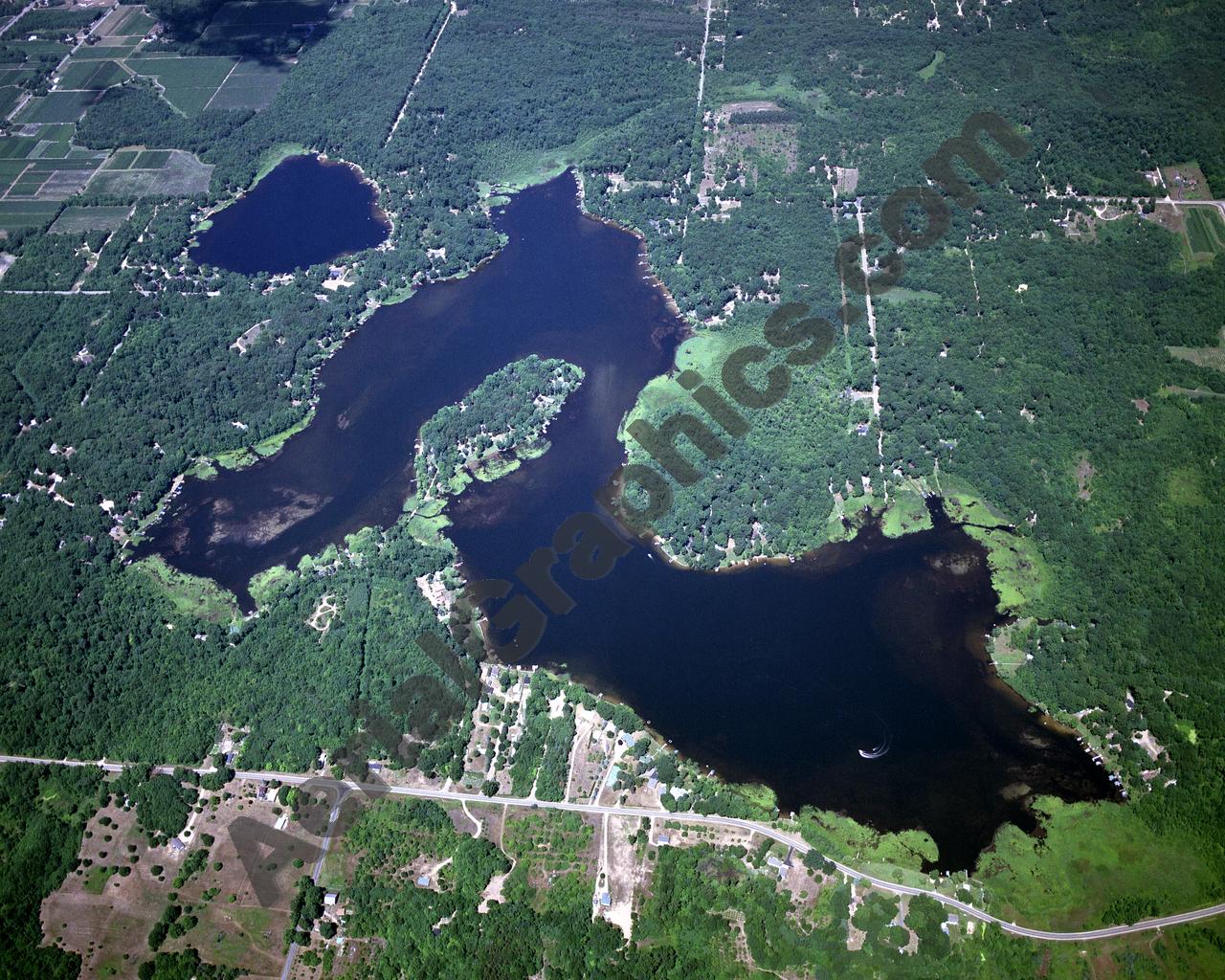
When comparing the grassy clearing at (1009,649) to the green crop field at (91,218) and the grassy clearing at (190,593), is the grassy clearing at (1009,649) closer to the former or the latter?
the grassy clearing at (190,593)

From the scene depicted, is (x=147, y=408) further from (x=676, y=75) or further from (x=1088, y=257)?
(x=1088, y=257)

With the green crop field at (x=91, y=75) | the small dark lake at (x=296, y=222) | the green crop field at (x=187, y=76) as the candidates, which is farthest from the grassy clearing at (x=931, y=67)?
the green crop field at (x=91, y=75)

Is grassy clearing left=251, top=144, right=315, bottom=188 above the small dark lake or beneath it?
above

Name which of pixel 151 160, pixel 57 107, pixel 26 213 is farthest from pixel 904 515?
pixel 57 107

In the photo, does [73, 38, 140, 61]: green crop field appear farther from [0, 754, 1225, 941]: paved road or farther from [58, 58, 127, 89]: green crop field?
[0, 754, 1225, 941]: paved road

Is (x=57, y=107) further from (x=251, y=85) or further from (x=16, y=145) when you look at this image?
(x=251, y=85)

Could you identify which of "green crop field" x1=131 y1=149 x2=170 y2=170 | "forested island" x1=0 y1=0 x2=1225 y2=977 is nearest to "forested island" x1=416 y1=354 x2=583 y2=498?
"forested island" x1=0 y1=0 x2=1225 y2=977

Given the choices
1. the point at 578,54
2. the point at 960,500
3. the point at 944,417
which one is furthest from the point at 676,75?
the point at 960,500

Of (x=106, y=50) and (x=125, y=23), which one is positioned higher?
(x=125, y=23)
